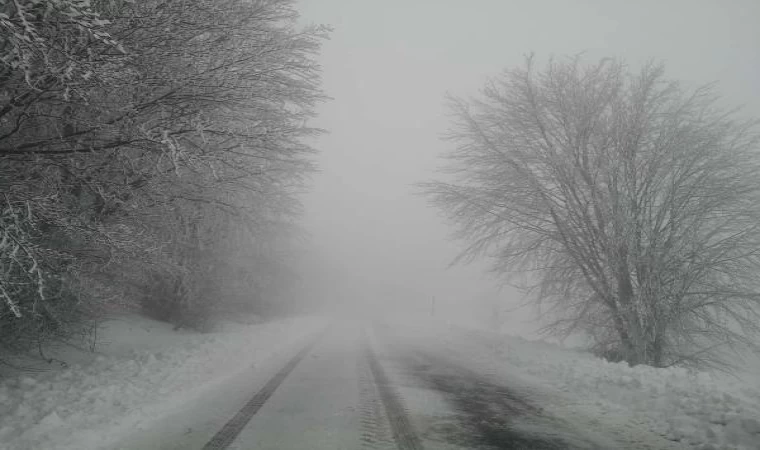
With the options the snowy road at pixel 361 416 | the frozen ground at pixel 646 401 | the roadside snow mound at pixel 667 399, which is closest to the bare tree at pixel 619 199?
the roadside snow mound at pixel 667 399

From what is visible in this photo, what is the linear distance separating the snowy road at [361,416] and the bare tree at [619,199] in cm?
409

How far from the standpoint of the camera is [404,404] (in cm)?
652

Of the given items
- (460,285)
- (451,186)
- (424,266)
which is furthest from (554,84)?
(424,266)

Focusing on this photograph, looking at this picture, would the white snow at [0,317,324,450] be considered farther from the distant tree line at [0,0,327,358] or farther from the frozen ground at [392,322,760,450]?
the frozen ground at [392,322,760,450]

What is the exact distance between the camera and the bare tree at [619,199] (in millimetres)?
9188

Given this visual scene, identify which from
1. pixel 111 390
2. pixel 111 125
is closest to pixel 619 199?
pixel 111 125

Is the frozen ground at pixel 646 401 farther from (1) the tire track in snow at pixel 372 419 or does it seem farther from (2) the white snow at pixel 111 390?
(2) the white snow at pixel 111 390

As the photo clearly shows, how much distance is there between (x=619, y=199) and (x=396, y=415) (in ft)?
24.4

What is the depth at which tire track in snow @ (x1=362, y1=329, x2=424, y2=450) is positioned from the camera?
471cm

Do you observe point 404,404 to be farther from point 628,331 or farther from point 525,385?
point 628,331

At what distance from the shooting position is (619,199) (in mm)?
9578

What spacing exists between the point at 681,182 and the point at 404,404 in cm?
826

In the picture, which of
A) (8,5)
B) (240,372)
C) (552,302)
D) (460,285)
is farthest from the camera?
(460,285)

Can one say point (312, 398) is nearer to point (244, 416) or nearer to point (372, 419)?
point (244, 416)
